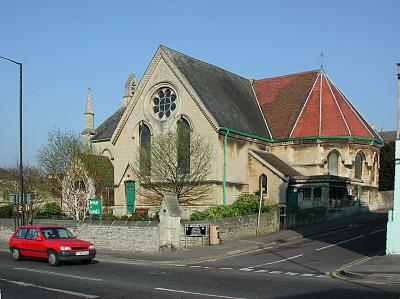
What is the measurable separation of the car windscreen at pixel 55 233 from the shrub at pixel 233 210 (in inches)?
316

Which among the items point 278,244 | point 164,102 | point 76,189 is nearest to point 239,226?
point 278,244

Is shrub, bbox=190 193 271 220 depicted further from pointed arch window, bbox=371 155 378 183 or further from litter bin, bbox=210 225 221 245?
pointed arch window, bbox=371 155 378 183

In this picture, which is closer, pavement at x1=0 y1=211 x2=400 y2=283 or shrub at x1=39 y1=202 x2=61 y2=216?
pavement at x1=0 y1=211 x2=400 y2=283

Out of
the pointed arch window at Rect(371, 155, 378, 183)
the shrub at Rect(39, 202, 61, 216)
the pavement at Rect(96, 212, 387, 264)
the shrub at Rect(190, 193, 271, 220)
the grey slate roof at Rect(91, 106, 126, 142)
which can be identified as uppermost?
the grey slate roof at Rect(91, 106, 126, 142)

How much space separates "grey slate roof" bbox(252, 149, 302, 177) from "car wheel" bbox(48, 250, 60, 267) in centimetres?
2204

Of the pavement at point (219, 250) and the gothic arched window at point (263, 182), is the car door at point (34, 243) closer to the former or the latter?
the pavement at point (219, 250)

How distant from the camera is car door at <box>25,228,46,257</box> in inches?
776

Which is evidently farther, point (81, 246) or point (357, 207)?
point (357, 207)

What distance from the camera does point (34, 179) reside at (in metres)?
38.1

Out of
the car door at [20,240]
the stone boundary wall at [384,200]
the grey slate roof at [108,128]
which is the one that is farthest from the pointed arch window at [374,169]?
the car door at [20,240]

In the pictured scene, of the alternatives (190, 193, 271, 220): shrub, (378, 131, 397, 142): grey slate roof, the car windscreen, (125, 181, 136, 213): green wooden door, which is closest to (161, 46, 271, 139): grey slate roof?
(190, 193, 271, 220): shrub

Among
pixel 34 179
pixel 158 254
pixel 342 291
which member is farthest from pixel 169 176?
pixel 342 291

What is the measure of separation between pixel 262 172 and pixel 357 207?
863 centimetres

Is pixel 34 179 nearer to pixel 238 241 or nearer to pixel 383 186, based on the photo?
pixel 238 241
